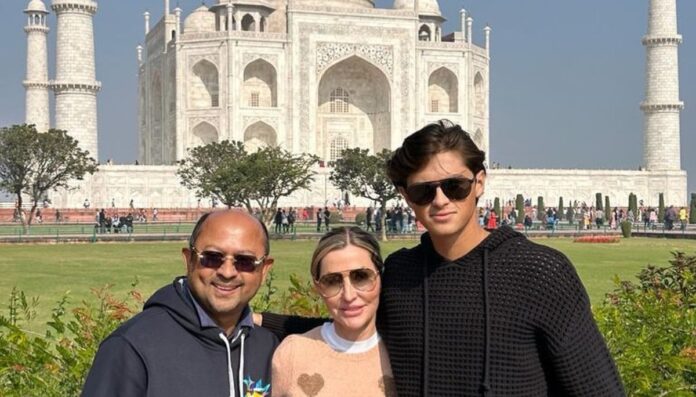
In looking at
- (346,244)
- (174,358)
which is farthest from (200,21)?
(174,358)

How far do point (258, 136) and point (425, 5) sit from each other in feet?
38.7

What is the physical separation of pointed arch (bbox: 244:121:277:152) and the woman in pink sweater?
36.6m

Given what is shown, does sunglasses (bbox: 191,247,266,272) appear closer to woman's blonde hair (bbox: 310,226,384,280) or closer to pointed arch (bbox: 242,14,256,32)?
woman's blonde hair (bbox: 310,226,384,280)

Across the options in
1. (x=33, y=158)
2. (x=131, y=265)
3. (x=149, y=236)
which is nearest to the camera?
(x=131, y=265)

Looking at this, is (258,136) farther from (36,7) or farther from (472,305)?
(472,305)

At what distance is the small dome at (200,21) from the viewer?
42406 millimetres

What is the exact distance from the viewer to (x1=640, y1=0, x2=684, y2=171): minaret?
4078 centimetres

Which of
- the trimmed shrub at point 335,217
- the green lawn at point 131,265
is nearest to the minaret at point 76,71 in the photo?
the trimmed shrub at point 335,217

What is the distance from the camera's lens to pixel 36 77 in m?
39.0

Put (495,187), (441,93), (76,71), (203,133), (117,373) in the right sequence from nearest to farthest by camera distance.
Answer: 1. (117,373)
2. (76,71)
3. (203,133)
4. (495,187)
5. (441,93)

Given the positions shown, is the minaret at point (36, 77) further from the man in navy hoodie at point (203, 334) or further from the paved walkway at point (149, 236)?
the man in navy hoodie at point (203, 334)

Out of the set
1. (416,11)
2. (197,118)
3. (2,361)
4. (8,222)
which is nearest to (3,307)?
(2,361)

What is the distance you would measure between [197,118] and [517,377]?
36725mm

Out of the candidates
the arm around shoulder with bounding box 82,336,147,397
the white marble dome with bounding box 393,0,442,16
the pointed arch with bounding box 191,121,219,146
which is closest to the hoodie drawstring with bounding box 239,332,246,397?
the arm around shoulder with bounding box 82,336,147,397
